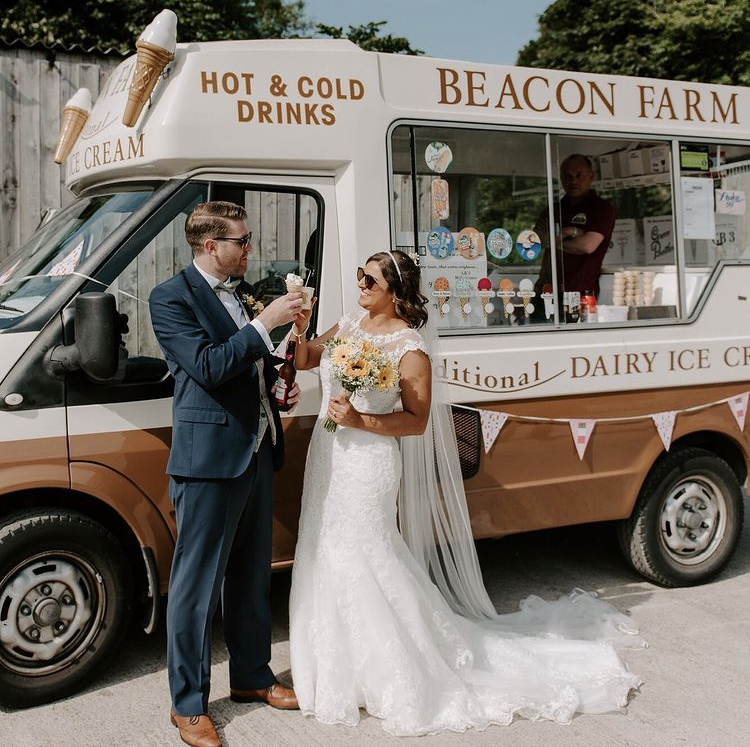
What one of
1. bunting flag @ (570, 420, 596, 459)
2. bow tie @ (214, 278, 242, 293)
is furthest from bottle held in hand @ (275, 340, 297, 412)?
bunting flag @ (570, 420, 596, 459)

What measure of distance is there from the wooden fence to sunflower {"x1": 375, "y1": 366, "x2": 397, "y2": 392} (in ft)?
16.7

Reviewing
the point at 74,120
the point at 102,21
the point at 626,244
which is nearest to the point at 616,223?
the point at 626,244

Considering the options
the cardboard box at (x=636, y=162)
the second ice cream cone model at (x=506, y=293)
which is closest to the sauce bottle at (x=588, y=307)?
the second ice cream cone model at (x=506, y=293)

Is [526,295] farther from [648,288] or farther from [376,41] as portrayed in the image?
[376,41]

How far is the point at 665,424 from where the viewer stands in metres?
5.39

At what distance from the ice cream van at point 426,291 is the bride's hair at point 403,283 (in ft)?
1.23

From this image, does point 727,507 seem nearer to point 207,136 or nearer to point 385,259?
point 385,259

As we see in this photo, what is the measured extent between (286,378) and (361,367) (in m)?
0.43

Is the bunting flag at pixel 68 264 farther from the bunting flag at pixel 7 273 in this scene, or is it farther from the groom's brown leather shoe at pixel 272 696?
the groom's brown leather shoe at pixel 272 696

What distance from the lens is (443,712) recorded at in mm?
3930

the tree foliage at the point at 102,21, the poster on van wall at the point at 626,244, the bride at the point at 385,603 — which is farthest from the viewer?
the tree foliage at the point at 102,21

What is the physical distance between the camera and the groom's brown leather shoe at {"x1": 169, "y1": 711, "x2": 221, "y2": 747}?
3.67 m

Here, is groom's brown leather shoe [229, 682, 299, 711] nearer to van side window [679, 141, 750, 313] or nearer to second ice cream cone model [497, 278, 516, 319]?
second ice cream cone model [497, 278, 516, 319]

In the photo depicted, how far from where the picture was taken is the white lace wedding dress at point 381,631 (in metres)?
3.92
